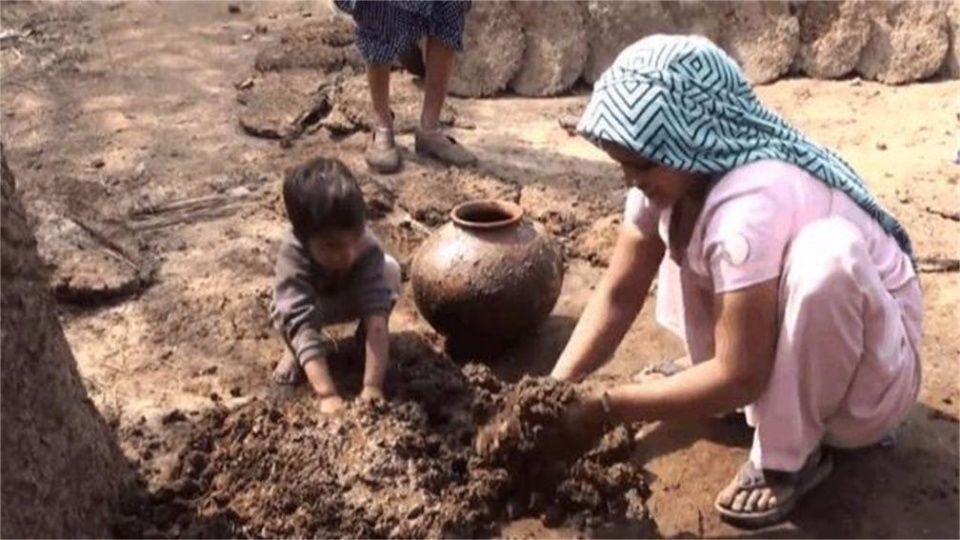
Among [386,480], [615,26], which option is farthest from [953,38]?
[386,480]

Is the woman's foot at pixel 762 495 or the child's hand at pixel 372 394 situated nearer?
the woman's foot at pixel 762 495

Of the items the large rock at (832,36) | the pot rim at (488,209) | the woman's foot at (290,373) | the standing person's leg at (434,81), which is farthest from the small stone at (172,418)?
the large rock at (832,36)

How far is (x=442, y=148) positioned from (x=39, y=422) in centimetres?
295

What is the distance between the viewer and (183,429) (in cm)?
373

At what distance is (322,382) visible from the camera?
3.78 metres

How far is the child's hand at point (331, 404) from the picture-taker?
12.0 ft

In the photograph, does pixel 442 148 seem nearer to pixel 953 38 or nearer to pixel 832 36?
pixel 832 36

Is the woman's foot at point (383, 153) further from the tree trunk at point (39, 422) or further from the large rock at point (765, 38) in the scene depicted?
the tree trunk at point (39, 422)

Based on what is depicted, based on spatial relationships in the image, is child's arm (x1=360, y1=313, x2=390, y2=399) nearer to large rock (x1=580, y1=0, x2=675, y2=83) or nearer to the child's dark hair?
the child's dark hair

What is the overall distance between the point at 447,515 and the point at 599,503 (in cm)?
38

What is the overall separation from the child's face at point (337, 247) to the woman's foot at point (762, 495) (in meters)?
1.23

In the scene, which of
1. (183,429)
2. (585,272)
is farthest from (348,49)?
(183,429)

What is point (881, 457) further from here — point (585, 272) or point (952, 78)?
point (952, 78)

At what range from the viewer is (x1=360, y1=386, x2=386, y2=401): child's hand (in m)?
3.65
